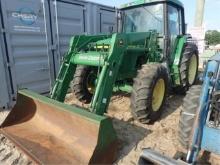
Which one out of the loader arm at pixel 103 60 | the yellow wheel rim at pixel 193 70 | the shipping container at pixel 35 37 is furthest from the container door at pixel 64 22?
the yellow wheel rim at pixel 193 70

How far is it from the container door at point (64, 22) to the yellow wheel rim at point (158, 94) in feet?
10.1

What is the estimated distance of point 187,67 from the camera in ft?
17.2

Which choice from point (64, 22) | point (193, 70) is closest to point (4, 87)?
point (64, 22)

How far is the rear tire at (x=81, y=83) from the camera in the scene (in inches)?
191

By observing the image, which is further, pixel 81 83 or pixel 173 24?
pixel 173 24

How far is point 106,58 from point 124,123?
132 cm

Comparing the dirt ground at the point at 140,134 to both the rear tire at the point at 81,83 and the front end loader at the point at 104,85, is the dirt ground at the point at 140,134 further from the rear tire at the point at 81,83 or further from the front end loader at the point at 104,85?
the rear tire at the point at 81,83

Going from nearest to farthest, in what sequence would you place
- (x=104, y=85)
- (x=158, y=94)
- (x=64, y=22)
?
(x=104, y=85)
(x=158, y=94)
(x=64, y=22)

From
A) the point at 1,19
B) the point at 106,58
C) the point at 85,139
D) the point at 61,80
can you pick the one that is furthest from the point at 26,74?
the point at 85,139

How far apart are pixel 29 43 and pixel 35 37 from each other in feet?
0.79

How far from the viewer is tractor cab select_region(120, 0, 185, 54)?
479 centimetres

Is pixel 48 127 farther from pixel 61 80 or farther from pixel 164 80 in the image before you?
pixel 164 80

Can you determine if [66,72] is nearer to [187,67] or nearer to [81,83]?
[81,83]

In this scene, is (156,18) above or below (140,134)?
above
